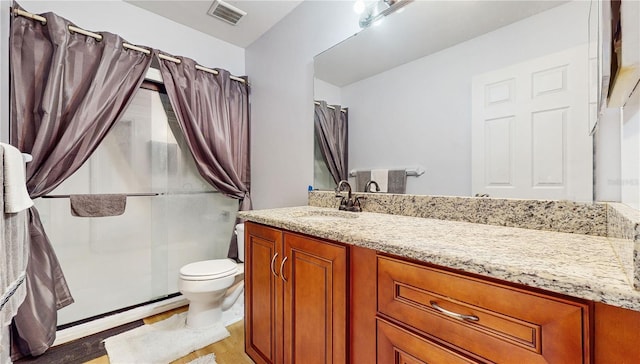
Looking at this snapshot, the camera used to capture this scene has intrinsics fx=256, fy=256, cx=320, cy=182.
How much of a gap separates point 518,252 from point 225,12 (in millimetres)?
2506

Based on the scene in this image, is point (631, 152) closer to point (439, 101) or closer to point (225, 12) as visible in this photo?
point (439, 101)

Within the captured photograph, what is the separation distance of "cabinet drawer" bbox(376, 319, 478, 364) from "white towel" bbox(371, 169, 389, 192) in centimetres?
84

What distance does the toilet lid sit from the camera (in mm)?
1808

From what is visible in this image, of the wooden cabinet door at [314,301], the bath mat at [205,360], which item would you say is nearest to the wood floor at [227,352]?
the bath mat at [205,360]

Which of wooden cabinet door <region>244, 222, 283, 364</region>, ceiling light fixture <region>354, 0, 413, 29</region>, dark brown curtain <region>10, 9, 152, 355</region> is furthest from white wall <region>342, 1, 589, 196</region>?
dark brown curtain <region>10, 9, 152, 355</region>

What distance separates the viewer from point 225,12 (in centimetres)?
212

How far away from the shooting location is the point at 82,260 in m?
1.92

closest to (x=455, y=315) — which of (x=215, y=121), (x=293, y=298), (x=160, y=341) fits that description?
(x=293, y=298)

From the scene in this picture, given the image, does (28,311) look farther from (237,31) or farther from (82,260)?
(237,31)

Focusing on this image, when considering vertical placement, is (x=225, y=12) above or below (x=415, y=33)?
above

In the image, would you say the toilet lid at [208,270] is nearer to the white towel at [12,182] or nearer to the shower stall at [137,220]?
the shower stall at [137,220]

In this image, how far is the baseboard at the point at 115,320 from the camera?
5.76ft

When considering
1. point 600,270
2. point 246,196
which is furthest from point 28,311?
point 600,270

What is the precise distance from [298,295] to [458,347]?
2.14ft
